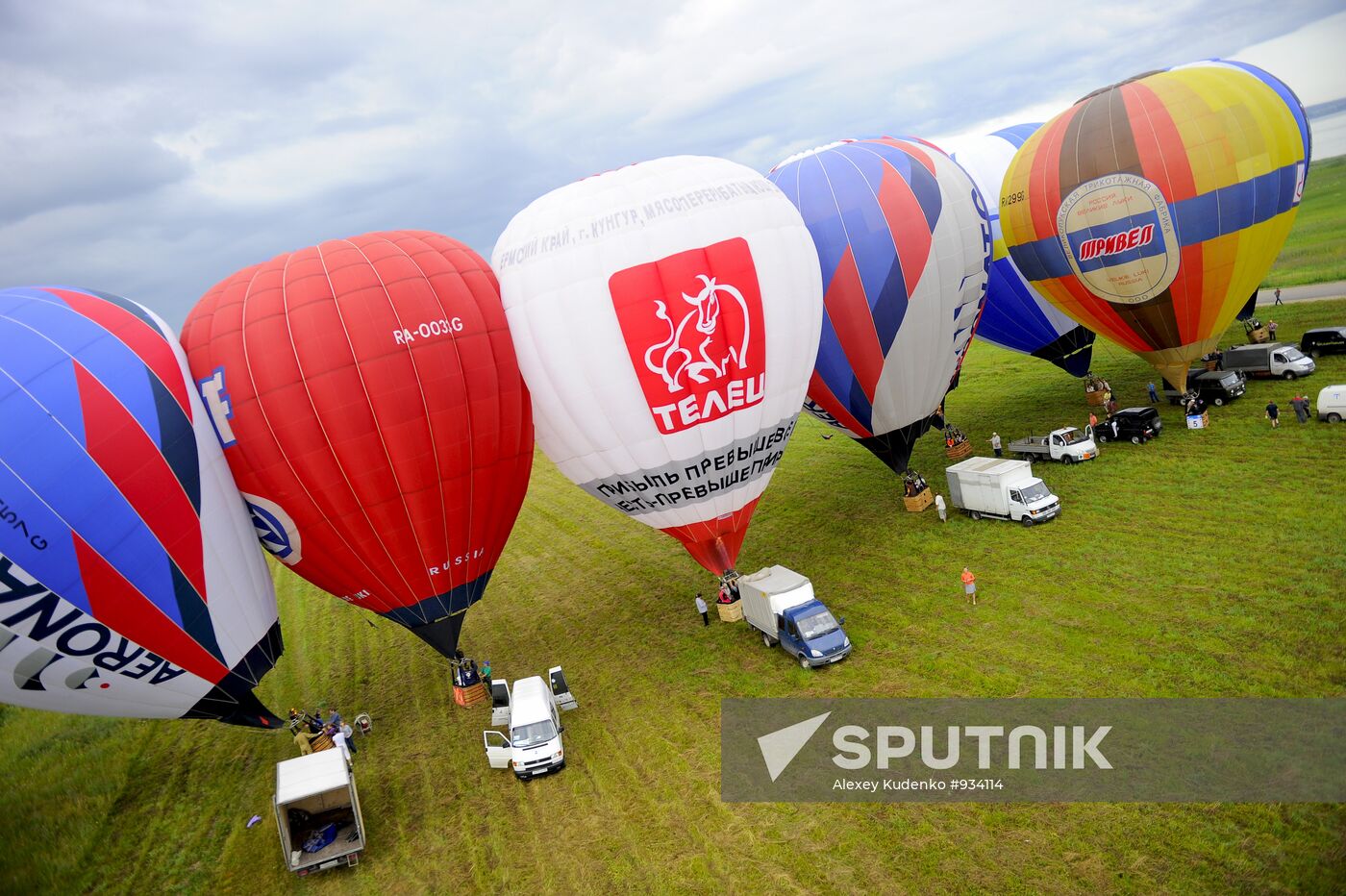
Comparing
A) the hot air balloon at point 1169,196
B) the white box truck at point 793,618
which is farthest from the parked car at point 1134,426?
the white box truck at point 793,618

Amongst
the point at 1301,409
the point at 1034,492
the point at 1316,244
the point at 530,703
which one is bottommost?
the point at 1316,244

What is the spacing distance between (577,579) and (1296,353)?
82.5 feet

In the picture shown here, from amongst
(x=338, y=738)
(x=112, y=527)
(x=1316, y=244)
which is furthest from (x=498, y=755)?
(x=1316, y=244)

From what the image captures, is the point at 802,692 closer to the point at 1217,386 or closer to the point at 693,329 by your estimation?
the point at 693,329

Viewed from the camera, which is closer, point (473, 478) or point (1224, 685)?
point (1224, 685)

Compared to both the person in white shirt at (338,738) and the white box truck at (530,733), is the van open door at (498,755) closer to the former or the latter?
the white box truck at (530,733)

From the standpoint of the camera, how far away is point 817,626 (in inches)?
722

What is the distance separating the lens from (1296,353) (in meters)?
28.6

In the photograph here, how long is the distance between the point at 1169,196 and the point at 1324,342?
A: 11.7 m

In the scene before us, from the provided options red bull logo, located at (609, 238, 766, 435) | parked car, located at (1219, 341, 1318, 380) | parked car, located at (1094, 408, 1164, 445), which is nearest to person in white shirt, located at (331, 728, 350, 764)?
red bull logo, located at (609, 238, 766, 435)

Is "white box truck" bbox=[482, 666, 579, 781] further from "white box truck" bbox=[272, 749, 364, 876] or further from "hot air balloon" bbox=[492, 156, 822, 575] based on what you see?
"hot air balloon" bbox=[492, 156, 822, 575]

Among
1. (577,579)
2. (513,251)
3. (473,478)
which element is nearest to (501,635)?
(577,579)

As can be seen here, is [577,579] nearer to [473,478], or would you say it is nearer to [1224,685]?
[473,478]

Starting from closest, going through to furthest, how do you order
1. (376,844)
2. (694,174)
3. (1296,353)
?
(376,844) → (694,174) → (1296,353)
